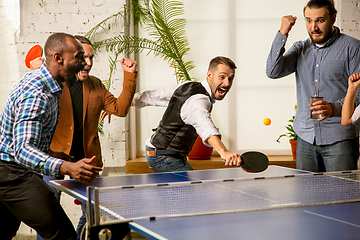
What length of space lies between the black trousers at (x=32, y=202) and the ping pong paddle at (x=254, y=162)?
40.5 inches

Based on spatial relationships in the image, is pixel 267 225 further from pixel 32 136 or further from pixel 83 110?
pixel 83 110

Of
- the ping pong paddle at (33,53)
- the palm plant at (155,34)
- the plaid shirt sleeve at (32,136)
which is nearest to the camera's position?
the plaid shirt sleeve at (32,136)

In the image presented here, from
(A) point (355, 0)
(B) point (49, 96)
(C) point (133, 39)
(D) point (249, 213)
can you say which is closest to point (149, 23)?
(C) point (133, 39)

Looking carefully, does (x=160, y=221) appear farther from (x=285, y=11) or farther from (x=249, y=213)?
(x=285, y=11)

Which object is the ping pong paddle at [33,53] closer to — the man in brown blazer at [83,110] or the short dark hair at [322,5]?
the man in brown blazer at [83,110]

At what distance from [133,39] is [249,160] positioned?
2.81 metres

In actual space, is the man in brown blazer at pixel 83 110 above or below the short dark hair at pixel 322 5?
below

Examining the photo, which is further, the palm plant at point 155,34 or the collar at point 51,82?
the palm plant at point 155,34

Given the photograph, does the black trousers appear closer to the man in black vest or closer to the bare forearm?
the man in black vest

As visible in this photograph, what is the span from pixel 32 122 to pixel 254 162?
125 centimetres

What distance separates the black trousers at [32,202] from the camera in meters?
1.99

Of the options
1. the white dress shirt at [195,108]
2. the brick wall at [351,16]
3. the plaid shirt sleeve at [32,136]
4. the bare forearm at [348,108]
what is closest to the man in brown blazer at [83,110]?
the white dress shirt at [195,108]

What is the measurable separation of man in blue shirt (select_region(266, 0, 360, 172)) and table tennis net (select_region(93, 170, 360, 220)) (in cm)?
34

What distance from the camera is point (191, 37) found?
16.0 feet
